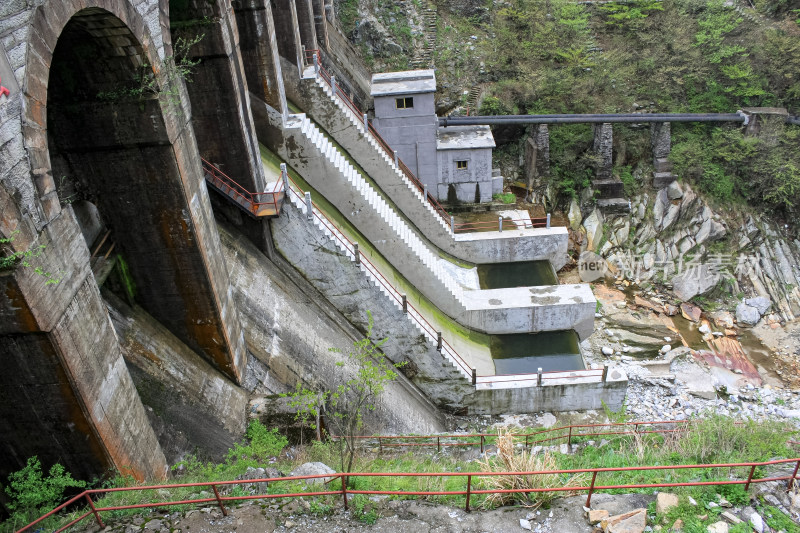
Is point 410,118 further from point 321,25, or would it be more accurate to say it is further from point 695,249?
point 695,249

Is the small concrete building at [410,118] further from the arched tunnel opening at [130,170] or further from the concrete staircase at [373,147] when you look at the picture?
the arched tunnel opening at [130,170]

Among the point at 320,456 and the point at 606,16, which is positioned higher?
the point at 606,16

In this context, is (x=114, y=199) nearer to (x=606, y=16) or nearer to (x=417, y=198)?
(x=417, y=198)

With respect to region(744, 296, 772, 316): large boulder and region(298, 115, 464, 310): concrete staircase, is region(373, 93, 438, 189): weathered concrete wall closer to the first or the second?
region(298, 115, 464, 310): concrete staircase

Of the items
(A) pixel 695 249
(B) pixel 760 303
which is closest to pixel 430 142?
(A) pixel 695 249

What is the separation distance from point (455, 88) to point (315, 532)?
22.2 meters

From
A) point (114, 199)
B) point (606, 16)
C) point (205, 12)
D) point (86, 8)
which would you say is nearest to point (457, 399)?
point (114, 199)

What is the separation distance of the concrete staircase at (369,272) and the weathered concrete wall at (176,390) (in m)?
3.92

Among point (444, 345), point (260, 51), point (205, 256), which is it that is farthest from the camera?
point (444, 345)

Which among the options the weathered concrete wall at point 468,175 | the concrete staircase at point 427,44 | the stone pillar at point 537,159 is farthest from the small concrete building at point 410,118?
the concrete staircase at point 427,44

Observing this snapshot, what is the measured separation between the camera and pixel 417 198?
17.9 meters

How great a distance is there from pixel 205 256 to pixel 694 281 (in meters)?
17.5

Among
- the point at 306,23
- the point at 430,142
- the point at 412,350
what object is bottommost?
the point at 412,350

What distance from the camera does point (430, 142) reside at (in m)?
20.3
